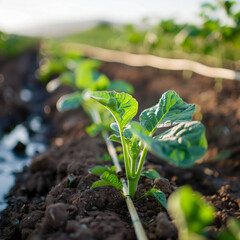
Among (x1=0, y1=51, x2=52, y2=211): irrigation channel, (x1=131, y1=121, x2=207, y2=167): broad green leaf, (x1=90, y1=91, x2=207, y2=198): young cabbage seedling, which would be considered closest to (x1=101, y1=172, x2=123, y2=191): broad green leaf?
(x1=90, y1=91, x2=207, y2=198): young cabbage seedling

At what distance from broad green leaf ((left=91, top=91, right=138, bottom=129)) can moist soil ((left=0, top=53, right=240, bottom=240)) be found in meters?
0.47

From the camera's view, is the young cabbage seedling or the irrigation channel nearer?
the young cabbage seedling

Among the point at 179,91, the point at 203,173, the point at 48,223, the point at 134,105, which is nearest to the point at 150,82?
the point at 179,91

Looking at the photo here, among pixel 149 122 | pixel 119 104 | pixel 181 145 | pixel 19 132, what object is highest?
pixel 19 132

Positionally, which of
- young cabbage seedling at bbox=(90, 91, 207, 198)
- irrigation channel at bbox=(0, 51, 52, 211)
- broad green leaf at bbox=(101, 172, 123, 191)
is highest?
irrigation channel at bbox=(0, 51, 52, 211)

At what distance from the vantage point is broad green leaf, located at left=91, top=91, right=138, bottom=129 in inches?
51.4

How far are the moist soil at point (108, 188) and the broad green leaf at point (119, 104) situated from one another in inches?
18.5

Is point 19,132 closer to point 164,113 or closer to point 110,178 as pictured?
point 110,178

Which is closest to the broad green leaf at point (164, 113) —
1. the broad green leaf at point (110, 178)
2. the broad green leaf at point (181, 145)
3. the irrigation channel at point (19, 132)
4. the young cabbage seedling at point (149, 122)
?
the young cabbage seedling at point (149, 122)

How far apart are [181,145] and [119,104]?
416mm

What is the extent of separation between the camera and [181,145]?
1104 mm

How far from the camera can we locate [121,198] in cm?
152

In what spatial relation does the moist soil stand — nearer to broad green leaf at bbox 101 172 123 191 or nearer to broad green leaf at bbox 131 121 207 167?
broad green leaf at bbox 101 172 123 191

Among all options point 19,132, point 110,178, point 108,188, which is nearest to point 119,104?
point 110,178
